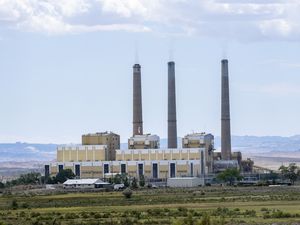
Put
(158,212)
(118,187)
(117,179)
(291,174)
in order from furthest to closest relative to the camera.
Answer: (291,174), (117,179), (118,187), (158,212)

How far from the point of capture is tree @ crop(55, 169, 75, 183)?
614 feet

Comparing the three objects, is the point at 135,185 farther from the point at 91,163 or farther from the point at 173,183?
the point at 91,163

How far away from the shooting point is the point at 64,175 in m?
189

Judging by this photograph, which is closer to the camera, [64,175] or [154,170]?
[64,175]

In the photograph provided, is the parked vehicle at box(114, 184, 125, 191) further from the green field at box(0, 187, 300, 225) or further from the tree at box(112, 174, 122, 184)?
the green field at box(0, 187, 300, 225)

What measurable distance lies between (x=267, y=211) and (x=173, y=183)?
9422 centimetres

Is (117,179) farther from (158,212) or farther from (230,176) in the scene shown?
(158,212)

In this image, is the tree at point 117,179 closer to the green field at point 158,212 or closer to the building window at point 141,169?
the building window at point 141,169

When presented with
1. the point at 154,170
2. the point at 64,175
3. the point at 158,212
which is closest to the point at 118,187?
the point at 64,175

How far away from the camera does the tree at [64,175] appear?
614 feet

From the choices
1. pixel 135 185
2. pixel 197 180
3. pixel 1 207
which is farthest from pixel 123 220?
pixel 197 180

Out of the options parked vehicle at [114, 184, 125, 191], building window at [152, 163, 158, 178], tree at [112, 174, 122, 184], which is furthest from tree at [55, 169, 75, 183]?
parked vehicle at [114, 184, 125, 191]

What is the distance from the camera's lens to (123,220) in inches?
2857

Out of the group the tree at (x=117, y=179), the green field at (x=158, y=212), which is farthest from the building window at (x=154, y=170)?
the green field at (x=158, y=212)
